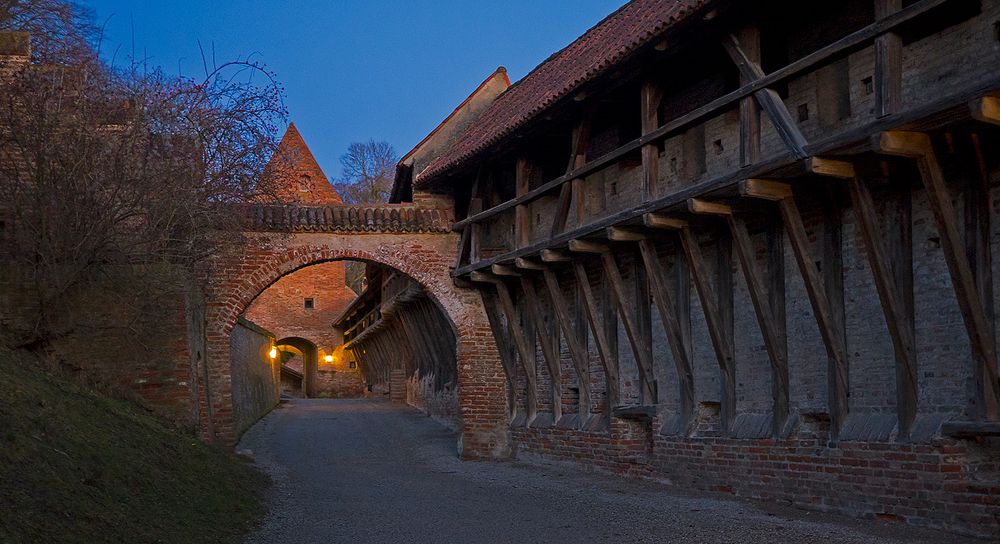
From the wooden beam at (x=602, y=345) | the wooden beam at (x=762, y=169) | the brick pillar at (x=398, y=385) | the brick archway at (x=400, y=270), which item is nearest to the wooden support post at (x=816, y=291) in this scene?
the wooden beam at (x=762, y=169)

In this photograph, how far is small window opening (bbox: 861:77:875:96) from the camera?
9.01 meters

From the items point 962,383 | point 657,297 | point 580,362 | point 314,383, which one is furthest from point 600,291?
point 314,383

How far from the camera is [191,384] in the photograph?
15.2 m

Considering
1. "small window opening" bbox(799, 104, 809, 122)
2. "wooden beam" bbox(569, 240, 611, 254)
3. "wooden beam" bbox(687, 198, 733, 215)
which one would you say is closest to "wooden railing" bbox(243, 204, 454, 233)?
"wooden beam" bbox(569, 240, 611, 254)

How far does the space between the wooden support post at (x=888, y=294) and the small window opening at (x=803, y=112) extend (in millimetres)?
914

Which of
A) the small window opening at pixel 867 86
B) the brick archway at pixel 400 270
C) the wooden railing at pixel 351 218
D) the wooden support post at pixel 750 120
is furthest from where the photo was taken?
the wooden railing at pixel 351 218

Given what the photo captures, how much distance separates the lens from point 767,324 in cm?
1074

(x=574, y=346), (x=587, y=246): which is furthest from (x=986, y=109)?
(x=574, y=346)

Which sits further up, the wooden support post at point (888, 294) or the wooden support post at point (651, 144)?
the wooden support post at point (651, 144)

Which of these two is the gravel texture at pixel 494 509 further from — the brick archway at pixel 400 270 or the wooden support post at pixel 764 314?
the wooden support post at pixel 764 314

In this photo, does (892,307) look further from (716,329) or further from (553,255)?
(553,255)

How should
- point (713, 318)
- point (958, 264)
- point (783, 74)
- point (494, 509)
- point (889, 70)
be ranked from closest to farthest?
point (958, 264)
point (889, 70)
point (783, 74)
point (494, 509)
point (713, 318)

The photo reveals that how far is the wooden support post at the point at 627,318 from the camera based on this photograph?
13.5 m

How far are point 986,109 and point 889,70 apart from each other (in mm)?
1163
